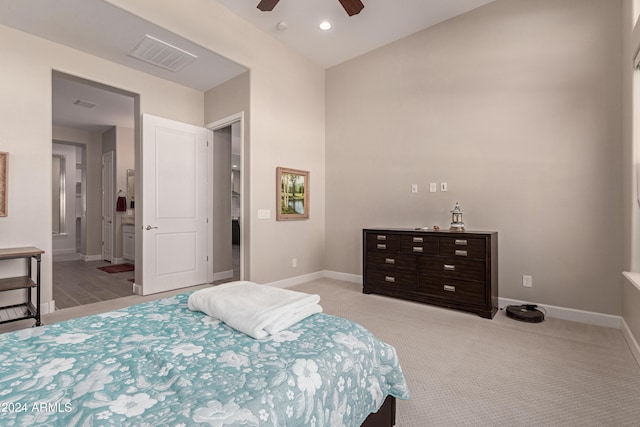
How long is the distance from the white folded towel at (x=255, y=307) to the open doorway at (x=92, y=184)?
13.1 ft

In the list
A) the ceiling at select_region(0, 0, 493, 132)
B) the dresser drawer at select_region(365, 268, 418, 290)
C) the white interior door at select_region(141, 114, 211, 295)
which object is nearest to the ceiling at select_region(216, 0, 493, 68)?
the ceiling at select_region(0, 0, 493, 132)

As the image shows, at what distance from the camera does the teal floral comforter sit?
83 centimetres

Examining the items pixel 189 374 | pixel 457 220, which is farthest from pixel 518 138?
pixel 189 374

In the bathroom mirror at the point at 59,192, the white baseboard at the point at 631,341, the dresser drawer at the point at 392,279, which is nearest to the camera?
the white baseboard at the point at 631,341

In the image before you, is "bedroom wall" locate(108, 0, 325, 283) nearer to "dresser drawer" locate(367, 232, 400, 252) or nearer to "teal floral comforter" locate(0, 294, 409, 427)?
"dresser drawer" locate(367, 232, 400, 252)

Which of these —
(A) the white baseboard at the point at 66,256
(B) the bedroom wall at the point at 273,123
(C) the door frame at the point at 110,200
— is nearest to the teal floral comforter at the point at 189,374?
(B) the bedroom wall at the point at 273,123

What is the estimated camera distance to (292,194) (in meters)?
4.66

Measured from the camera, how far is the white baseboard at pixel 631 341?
7.40 feet

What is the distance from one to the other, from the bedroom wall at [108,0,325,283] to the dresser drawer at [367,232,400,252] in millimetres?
1188

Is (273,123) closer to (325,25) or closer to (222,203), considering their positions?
(325,25)

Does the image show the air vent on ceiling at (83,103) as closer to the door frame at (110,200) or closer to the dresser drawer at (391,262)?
Result: the door frame at (110,200)

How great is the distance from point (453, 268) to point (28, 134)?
15.5ft

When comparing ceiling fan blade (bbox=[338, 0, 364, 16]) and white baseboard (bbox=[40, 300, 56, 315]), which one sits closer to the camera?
ceiling fan blade (bbox=[338, 0, 364, 16])

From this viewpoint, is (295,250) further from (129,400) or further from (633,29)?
(633,29)
